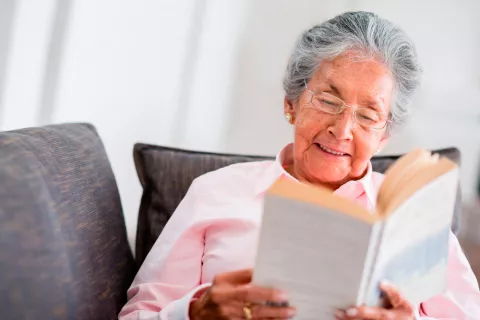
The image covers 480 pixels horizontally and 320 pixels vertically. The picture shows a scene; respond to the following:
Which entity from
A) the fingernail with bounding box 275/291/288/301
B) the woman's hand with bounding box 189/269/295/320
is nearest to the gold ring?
the woman's hand with bounding box 189/269/295/320

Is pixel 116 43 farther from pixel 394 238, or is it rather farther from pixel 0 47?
pixel 394 238

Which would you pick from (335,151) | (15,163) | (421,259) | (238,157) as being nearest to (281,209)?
(421,259)

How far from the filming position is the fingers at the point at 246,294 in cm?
85

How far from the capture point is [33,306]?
32.9 inches

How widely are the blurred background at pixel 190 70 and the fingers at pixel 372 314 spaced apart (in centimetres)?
130

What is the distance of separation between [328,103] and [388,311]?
566mm

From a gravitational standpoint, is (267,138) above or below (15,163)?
below

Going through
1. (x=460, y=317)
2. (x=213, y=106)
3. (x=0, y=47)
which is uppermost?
(x=0, y=47)

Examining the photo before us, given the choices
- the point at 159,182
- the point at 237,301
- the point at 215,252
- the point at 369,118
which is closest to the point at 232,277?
the point at 237,301

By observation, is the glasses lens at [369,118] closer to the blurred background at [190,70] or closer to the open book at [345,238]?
the open book at [345,238]

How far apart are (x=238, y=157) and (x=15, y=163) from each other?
0.86 meters

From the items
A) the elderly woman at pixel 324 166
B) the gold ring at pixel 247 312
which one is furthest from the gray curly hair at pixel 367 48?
the gold ring at pixel 247 312

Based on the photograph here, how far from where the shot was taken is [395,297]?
3.01 feet

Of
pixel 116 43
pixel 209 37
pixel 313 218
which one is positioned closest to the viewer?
pixel 313 218
